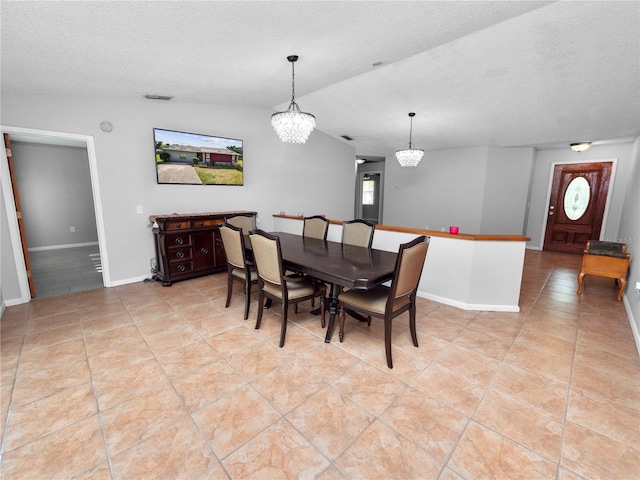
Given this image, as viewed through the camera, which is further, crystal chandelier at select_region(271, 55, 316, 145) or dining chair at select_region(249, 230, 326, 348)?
crystal chandelier at select_region(271, 55, 316, 145)

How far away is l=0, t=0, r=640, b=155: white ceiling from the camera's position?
6.72 ft

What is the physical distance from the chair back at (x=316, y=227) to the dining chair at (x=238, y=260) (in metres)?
1.05

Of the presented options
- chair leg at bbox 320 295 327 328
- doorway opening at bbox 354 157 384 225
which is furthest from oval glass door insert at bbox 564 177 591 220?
chair leg at bbox 320 295 327 328

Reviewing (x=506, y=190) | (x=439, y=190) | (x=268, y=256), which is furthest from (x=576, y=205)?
(x=268, y=256)

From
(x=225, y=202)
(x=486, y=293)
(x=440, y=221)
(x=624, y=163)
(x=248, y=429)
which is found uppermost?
(x=624, y=163)

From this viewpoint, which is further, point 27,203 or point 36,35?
point 27,203

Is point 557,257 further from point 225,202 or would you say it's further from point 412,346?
point 225,202

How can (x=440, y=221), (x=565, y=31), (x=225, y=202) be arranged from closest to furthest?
(x=565, y=31)
(x=225, y=202)
(x=440, y=221)

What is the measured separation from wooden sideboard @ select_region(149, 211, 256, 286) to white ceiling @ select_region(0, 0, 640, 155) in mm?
1609

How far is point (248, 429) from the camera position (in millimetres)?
1567

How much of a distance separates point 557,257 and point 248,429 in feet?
22.2

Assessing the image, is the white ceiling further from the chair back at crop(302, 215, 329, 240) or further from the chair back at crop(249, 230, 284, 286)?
the chair back at crop(302, 215, 329, 240)

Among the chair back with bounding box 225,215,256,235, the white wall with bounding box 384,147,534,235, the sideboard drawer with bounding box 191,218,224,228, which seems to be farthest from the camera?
the white wall with bounding box 384,147,534,235

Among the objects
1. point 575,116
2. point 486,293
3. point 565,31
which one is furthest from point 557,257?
point 565,31
